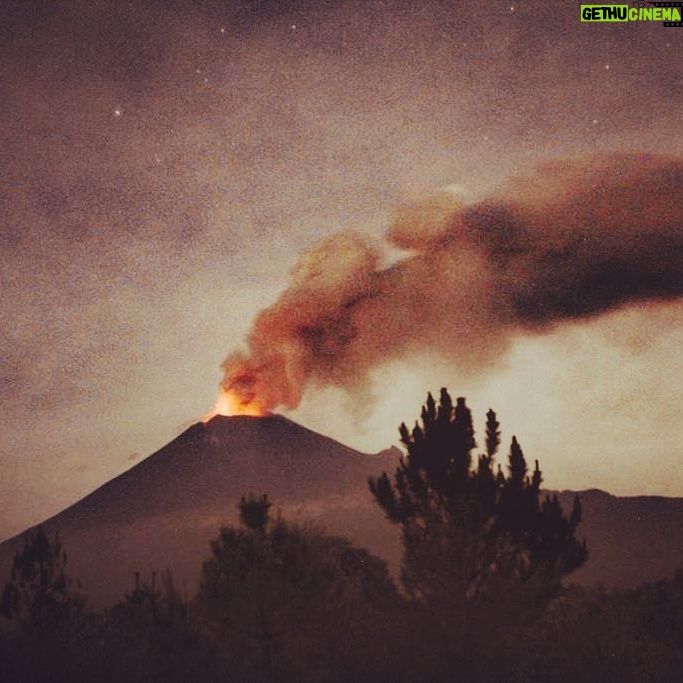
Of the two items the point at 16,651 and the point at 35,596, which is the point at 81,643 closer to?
the point at 16,651

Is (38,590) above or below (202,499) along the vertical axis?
below

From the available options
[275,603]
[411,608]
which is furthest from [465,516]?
[275,603]

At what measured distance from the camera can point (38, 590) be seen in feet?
90.5

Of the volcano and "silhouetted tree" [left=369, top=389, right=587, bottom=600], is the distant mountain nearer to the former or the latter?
the volcano

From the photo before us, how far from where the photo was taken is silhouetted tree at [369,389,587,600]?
17.7m

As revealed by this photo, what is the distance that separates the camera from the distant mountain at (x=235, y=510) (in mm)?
99438

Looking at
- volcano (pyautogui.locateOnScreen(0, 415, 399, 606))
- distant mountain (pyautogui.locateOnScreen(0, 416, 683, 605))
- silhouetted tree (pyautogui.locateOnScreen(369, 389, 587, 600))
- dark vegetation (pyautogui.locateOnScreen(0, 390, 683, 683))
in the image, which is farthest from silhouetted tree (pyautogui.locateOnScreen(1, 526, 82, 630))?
volcano (pyautogui.locateOnScreen(0, 415, 399, 606))

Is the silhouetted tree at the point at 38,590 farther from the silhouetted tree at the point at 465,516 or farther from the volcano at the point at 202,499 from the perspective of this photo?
the volcano at the point at 202,499

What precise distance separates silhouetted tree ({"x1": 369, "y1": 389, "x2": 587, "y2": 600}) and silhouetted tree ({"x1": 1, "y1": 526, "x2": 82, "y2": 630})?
15.1 metres

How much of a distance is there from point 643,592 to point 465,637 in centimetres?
2430

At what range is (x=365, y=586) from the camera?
21875mm

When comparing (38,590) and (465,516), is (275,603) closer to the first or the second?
(465,516)

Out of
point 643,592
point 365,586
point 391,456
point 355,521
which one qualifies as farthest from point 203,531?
point 365,586

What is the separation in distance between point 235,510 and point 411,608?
111088 millimetres
